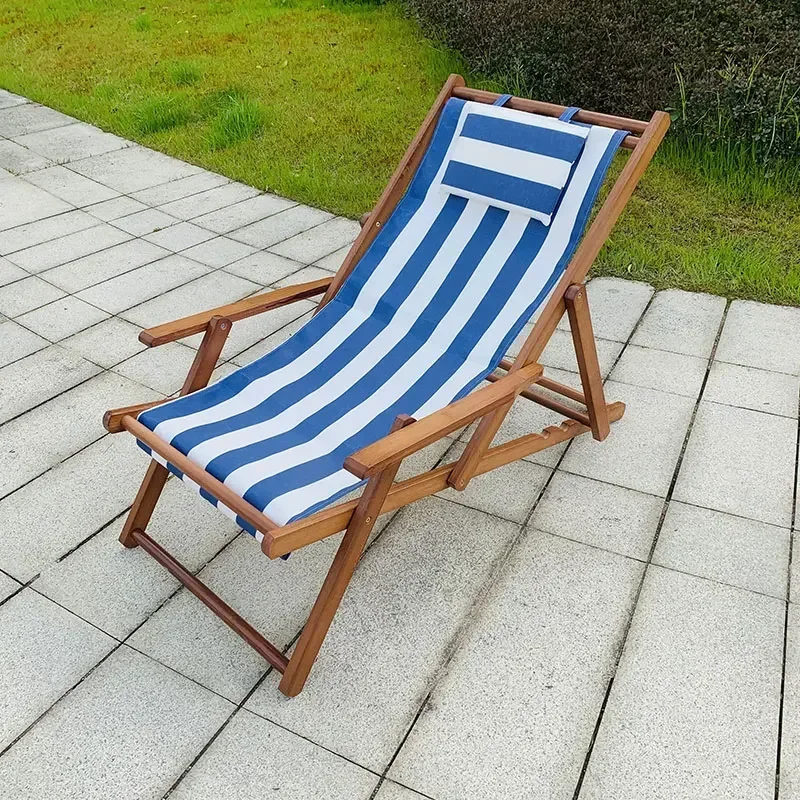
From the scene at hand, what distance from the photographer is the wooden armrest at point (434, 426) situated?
176cm

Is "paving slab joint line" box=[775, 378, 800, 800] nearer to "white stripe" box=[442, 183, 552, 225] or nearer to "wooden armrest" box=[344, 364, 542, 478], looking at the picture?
"wooden armrest" box=[344, 364, 542, 478]

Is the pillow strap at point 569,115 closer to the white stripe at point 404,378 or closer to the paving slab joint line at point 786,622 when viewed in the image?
the white stripe at point 404,378

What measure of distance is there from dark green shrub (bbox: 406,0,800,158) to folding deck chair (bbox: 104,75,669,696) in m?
2.70

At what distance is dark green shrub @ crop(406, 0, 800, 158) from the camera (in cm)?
476

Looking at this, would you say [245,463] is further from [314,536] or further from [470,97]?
[470,97]

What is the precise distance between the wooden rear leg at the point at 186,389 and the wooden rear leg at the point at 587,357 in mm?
994

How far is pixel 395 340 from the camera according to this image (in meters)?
2.57

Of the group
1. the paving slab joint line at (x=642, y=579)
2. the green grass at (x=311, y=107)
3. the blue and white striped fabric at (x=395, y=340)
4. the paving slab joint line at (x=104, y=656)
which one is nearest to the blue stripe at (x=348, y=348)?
the blue and white striped fabric at (x=395, y=340)

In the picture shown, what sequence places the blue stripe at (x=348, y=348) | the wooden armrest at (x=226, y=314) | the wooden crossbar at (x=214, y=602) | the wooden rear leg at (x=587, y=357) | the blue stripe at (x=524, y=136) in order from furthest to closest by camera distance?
the blue stripe at (x=524, y=136)
the wooden rear leg at (x=587, y=357)
the wooden armrest at (x=226, y=314)
the blue stripe at (x=348, y=348)
the wooden crossbar at (x=214, y=602)

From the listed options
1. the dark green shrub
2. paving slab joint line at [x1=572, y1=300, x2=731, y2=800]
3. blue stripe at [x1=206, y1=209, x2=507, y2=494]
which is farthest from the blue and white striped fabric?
the dark green shrub

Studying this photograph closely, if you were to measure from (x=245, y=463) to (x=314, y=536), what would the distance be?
0.92 ft

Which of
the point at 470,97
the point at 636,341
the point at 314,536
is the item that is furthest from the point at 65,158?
the point at 314,536

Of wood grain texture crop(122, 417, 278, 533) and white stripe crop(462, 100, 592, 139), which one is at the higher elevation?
white stripe crop(462, 100, 592, 139)

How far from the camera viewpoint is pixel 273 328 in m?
3.61
